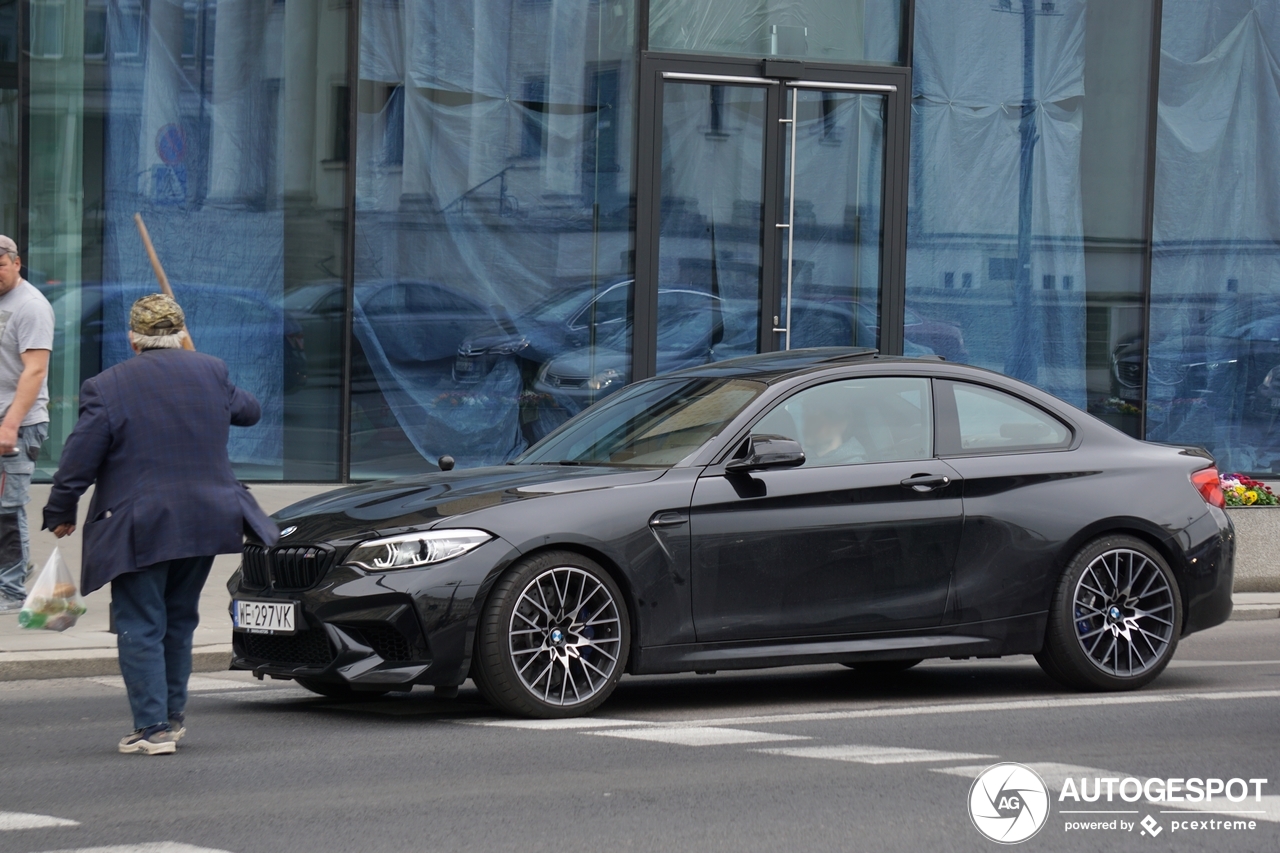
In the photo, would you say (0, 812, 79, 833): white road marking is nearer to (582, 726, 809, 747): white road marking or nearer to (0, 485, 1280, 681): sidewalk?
(582, 726, 809, 747): white road marking

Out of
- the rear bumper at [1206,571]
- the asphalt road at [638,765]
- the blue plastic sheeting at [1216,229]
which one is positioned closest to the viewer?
the asphalt road at [638,765]

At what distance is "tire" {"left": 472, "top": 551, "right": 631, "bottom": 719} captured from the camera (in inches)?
288

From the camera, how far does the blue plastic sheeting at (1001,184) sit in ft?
54.8

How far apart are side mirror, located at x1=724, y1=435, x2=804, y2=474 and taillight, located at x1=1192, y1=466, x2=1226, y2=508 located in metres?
2.26

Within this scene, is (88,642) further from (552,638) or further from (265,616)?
(552,638)

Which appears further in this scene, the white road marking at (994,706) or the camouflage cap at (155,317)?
the white road marking at (994,706)

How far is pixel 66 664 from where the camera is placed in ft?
30.1

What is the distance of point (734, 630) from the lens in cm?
782

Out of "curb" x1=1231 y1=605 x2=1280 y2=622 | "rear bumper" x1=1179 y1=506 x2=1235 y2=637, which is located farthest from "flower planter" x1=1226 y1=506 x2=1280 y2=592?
"rear bumper" x1=1179 y1=506 x2=1235 y2=637

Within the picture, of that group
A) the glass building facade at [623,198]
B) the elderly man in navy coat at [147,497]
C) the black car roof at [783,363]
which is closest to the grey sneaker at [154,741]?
the elderly man in navy coat at [147,497]

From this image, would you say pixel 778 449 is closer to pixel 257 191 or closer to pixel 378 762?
pixel 378 762

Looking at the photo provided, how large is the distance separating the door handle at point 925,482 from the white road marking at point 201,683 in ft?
10.9

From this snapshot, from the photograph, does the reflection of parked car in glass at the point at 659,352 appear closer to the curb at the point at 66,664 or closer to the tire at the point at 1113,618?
the curb at the point at 66,664

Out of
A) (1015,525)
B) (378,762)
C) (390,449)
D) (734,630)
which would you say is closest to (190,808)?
(378,762)
